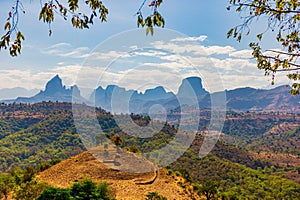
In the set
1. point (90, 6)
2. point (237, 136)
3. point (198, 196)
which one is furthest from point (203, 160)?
point (237, 136)

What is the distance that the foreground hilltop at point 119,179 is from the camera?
1661cm

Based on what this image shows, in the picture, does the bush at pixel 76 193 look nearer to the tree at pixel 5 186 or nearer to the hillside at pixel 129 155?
the hillside at pixel 129 155

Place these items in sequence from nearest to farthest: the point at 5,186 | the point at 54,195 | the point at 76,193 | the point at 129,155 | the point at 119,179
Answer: the point at 54,195, the point at 76,193, the point at 5,186, the point at 119,179, the point at 129,155

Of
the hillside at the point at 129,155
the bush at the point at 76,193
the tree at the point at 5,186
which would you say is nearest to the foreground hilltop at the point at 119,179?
the hillside at the point at 129,155

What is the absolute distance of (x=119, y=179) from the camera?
18.1 m


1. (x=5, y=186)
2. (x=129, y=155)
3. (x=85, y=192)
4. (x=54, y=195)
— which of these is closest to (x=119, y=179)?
(x=129, y=155)

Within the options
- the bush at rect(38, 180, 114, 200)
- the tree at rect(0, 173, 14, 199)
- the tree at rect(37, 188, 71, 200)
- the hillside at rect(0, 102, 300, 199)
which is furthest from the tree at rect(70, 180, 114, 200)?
the tree at rect(0, 173, 14, 199)

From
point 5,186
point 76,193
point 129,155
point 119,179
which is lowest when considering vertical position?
point 119,179

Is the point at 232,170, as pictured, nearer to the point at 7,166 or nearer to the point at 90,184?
the point at 90,184

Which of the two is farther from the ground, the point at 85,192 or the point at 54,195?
the point at 54,195

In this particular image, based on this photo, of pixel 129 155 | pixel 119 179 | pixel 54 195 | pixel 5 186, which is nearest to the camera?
pixel 54 195

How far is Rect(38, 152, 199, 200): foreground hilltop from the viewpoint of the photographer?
54.5ft

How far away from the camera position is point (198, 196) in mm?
17516

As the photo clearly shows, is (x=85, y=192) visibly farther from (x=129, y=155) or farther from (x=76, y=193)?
(x=129, y=155)
